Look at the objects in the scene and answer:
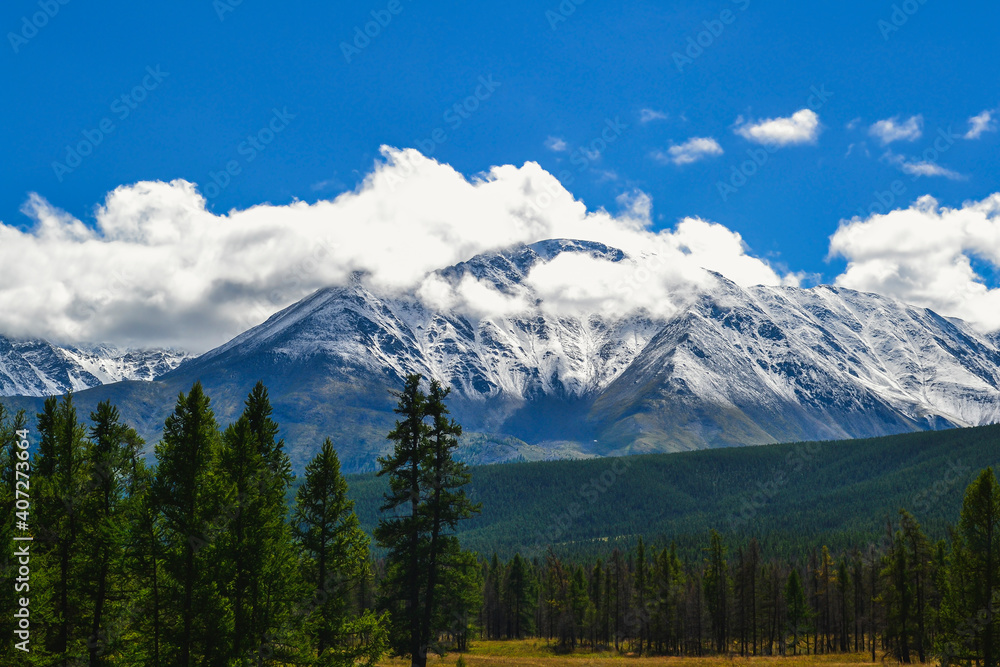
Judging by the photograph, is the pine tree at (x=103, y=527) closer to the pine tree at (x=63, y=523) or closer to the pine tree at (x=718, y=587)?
the pine tree at (x=63, y=523)

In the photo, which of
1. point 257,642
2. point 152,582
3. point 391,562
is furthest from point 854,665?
point 152,582

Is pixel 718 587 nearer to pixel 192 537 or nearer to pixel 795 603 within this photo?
pixel 795 603

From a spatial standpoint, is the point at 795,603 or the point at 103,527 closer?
the point at 103,527

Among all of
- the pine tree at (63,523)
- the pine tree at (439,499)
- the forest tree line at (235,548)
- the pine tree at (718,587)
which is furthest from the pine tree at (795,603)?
the pine tree at (63,523)

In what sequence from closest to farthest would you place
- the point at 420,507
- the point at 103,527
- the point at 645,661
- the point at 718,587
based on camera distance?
1. the point at 103,527
2. the point at 420,507
3. the point at 645,661
4. the point at 718,587

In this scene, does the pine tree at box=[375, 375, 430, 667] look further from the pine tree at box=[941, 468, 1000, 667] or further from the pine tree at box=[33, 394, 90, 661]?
the pine tree at box=[941, 468, 1000, 667]

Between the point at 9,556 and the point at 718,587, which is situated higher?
the point at 9,556

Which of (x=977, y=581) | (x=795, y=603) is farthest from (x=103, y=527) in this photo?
(x=795, y=603)

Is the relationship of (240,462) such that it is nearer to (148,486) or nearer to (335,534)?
(148,486)

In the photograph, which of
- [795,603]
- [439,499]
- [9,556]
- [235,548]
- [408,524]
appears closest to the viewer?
[9,556]

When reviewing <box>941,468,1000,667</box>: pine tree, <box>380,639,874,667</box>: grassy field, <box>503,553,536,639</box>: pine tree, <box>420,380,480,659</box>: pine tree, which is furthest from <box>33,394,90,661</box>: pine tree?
<box>503,553,536,639</box>: pine tree

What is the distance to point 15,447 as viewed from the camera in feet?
100

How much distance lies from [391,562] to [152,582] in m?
13.2

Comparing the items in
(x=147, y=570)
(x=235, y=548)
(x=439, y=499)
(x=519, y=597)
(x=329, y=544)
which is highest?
(x=439, y=499)
